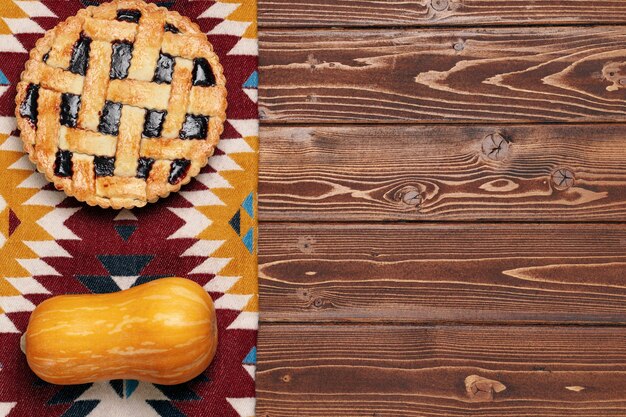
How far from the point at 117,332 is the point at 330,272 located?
0.35m

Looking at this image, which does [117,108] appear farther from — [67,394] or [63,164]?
[67,394]

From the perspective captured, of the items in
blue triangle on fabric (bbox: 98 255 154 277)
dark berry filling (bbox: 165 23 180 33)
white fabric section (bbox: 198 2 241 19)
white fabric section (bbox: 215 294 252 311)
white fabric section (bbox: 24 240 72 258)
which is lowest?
white fabric section (bbox: 215 294 252 311)

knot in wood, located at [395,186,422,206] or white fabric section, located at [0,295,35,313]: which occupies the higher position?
knot in wood, located at [395,186,422,206]

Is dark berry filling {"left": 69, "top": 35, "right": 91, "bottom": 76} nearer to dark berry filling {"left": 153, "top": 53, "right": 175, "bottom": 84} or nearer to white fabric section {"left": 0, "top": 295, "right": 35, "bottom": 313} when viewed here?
dark berry filling {"left": 153, "top": 53, "right": 175, "bottom": 84}

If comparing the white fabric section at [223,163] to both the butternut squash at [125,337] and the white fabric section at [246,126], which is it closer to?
the white fabric section at [246,126]

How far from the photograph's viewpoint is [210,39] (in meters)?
1.05

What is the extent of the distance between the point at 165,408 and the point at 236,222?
323 millimetres

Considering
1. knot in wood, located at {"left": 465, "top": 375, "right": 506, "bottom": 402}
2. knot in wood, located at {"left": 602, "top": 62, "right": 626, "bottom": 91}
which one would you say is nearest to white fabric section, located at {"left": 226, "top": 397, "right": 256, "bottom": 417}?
knot in wood, located at {"left": 465, "top": 375, "right": 506, "bottom": 402}

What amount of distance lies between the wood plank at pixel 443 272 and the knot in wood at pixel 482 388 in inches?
3.8

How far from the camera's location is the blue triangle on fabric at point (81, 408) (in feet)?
3.27

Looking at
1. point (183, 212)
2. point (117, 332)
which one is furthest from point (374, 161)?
point (117, 332)

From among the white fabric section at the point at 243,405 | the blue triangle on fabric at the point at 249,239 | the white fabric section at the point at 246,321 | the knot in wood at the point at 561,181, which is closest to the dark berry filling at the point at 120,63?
the blue triangle on fabric at the point at 249,239

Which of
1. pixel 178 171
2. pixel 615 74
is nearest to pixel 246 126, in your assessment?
pixel 178 171

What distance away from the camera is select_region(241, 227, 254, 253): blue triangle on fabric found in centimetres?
103
